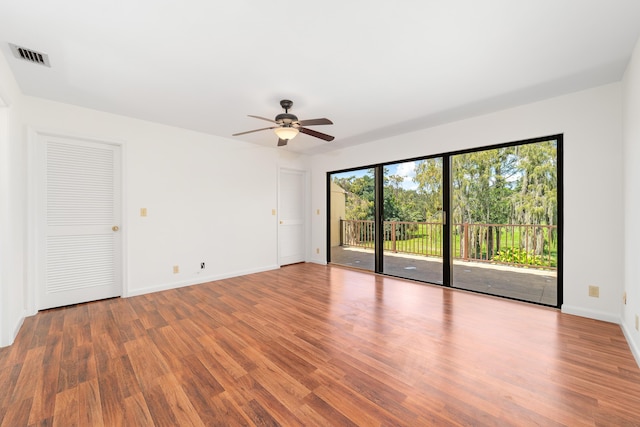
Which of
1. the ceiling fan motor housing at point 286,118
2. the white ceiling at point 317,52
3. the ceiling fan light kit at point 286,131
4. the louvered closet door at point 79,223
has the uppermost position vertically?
the white ceiling at point 317,52

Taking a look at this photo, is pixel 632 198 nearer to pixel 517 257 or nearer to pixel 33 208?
pixel 517 257

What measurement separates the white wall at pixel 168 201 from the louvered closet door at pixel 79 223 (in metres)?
0.15

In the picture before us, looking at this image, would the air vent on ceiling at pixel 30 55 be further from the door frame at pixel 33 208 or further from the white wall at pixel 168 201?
the door frame at pixel 33 208

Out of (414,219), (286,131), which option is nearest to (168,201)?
(286,131)

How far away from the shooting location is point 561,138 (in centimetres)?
298

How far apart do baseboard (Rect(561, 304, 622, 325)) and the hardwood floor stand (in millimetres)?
92

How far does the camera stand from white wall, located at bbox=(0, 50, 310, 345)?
2.73 metres

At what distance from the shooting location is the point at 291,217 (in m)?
5.78

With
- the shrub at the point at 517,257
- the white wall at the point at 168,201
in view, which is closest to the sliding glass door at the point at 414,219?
the shrub at the point at 517,257

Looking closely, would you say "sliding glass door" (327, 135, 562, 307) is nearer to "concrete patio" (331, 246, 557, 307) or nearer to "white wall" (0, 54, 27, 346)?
"concrete patio" (331, 246, 557, 307)

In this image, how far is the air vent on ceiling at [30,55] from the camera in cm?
208

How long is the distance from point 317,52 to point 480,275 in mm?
4464

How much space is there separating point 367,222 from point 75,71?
19.5 feet

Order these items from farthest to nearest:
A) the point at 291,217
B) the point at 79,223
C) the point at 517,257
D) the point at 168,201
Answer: the point at 291,217, the point at 517,257, the point at 168,201, the point at 79,223
